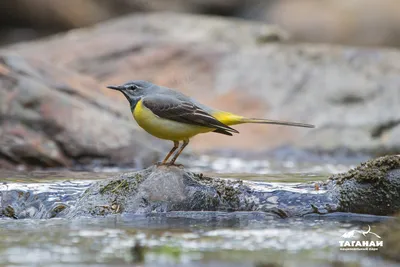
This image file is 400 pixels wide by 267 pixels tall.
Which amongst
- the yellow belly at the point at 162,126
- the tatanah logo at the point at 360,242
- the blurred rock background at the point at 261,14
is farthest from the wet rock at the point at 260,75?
the blurred rock background at the point at 261,14

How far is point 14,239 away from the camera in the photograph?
6156mm

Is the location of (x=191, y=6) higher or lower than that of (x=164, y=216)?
higher

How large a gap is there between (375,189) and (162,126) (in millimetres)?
2075

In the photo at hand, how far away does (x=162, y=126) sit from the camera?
24.7ft

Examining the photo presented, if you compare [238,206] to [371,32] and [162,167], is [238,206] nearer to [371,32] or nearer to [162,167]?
[162,167]

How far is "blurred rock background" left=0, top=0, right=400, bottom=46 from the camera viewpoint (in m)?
25.4

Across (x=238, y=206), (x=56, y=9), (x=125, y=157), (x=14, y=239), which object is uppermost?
(x=56, y=9)

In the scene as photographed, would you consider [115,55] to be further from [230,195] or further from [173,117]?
[230,195]

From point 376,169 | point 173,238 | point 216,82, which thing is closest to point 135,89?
point 173,238

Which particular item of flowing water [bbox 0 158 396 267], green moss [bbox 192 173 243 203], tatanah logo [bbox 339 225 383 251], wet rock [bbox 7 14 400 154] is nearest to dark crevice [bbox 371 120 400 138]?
wet rock [bbox 7 14 400 154]

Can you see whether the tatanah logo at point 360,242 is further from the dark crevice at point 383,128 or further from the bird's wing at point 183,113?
the dark crevice at point 383,128

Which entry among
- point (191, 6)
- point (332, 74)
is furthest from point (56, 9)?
point (332, 74)

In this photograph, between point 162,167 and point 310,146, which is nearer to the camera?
point 162,167

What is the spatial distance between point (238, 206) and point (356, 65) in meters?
7.83
